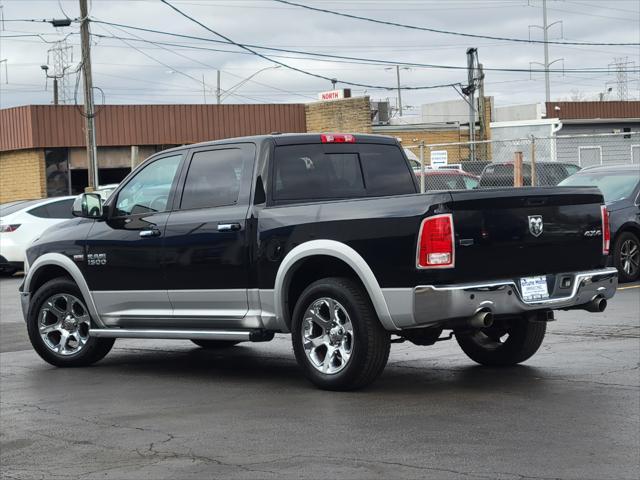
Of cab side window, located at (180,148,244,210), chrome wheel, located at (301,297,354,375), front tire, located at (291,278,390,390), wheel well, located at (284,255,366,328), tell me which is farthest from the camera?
cab side window, located at (180,148,244,210)

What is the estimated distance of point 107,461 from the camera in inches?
266

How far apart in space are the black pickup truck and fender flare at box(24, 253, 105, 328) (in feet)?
0.05

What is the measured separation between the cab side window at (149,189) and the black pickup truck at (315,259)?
0.01 metres

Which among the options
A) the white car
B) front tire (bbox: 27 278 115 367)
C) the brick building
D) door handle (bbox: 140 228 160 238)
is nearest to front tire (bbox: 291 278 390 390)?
door handle (bbox: 140 228 160 238)

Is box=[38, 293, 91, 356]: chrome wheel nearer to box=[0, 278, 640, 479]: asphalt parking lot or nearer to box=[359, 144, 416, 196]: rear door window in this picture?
box=[0, 278, 640, 479]: asphalt parking lot

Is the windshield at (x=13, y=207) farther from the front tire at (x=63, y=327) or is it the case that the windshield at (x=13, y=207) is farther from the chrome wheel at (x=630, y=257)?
the front tire at (x=63, y=327)

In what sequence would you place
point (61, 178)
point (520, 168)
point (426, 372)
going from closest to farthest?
point (426, 372), point (520, 168), point (61, 178)

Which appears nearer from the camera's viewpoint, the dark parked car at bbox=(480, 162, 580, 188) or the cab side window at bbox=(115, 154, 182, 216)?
the cab side window at bbox=(115, 154, 182, 216)

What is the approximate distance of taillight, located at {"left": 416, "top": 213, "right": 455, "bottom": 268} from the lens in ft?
26.6

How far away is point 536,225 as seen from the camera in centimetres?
862

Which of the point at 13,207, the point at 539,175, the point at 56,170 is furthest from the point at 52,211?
the point at 56,170

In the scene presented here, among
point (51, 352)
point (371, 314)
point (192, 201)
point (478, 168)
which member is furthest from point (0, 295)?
point (478, 168)

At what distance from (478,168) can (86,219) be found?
1053 inches

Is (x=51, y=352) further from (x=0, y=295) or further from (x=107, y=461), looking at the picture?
(x=0, y=295)
